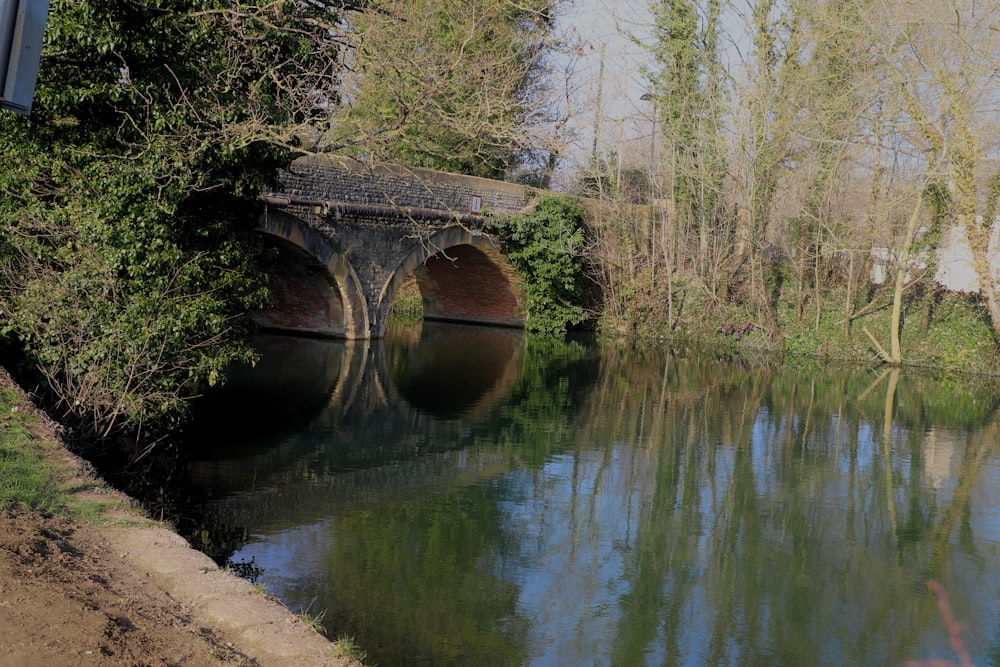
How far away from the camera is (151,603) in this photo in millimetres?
4582

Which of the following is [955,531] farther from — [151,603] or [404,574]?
[151,603]

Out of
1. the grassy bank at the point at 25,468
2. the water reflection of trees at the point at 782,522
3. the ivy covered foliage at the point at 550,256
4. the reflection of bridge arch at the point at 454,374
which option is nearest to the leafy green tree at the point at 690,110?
the ivy covered foliage at the point at 550,256

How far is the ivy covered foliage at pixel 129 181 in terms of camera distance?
8.75 m

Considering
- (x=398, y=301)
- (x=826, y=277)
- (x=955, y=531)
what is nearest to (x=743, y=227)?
(x=826, y=277)

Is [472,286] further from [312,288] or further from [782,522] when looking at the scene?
[782,522]

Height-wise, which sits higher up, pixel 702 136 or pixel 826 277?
pixel 702 136

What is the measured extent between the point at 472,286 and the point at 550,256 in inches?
137

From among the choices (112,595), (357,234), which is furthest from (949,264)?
(112,595)

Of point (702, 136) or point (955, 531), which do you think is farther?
point (702, 136)

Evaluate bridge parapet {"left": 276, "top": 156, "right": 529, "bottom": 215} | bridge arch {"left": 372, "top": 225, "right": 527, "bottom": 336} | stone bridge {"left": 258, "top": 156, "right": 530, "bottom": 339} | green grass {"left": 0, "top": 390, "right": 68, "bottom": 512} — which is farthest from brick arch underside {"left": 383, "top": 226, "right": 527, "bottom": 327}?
green grass {"left": 0, "top": 390, "right": 68, "bottom": 512}

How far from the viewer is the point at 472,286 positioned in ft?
86.7

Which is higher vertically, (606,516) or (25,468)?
(25,468)

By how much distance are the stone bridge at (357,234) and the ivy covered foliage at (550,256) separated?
464 millimetres

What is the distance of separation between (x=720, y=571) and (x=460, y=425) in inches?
227
